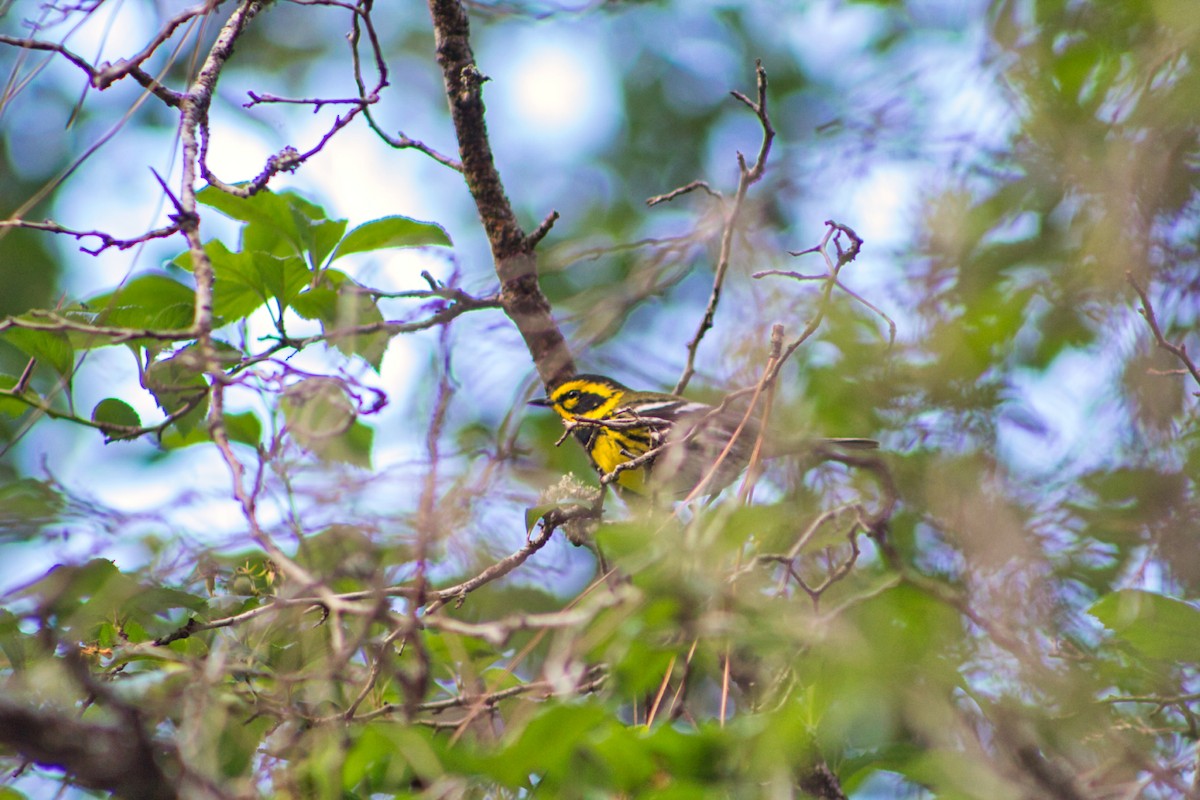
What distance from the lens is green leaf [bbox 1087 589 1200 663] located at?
1.70 metres

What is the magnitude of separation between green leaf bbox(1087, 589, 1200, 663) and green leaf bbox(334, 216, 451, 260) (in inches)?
65.2

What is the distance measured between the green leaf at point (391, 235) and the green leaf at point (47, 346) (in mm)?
626

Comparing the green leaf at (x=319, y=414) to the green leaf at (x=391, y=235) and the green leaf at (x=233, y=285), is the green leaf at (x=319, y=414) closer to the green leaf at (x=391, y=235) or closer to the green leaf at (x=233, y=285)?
the green leaf at (x=233, y=285)

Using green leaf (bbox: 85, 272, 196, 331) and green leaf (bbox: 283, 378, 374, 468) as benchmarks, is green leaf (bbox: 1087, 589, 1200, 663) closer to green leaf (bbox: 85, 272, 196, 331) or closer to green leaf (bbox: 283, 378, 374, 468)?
green leaf (bbox: 283, 378, 374, 468)

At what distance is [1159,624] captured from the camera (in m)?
1.71

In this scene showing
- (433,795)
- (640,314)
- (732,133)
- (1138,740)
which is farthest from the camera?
(732,133)

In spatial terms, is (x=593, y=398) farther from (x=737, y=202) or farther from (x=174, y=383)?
(x=174, y=383)

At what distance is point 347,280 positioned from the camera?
2383 mm

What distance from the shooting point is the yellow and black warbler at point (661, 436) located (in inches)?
83.0

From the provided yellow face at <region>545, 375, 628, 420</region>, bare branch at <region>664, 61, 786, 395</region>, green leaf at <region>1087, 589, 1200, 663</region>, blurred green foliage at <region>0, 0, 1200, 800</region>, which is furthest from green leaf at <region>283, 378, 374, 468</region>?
yellow face at <region>545, 375, 628, 420</region>

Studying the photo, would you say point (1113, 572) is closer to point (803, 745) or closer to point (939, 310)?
point (939, 310)

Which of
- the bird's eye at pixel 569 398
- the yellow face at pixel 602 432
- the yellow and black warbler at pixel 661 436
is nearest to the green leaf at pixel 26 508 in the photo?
the yellow and black warbler at pixel 661 436

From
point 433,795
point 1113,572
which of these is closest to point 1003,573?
point 1113,572

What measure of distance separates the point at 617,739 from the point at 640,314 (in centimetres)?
448
